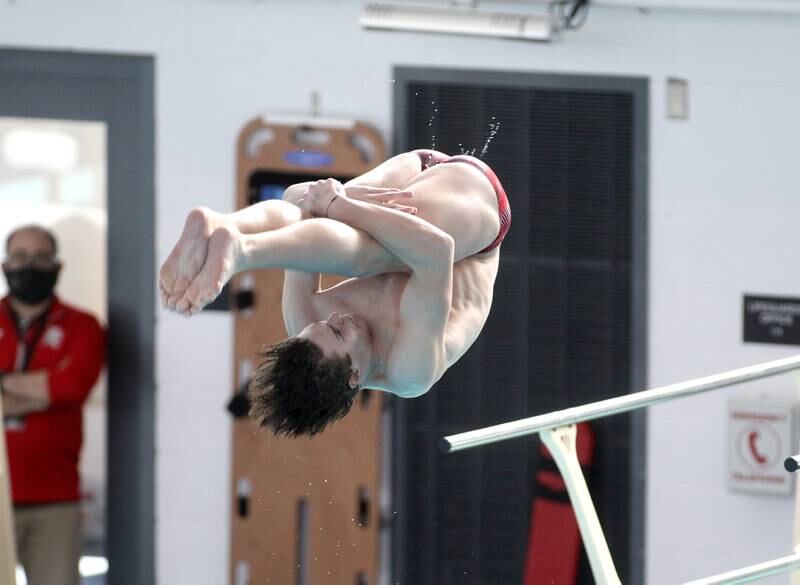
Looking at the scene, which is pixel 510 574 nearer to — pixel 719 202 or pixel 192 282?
pixel 719 202

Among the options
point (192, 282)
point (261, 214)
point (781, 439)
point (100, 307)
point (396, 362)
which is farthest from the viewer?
point (100, 307)

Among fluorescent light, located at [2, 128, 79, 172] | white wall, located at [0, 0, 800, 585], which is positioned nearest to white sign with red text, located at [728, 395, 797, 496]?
white wall, located at [0, 0, 800, 585]

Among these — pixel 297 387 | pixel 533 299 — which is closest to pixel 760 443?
pixel 533 299

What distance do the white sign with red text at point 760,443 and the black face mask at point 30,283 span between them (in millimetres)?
2476

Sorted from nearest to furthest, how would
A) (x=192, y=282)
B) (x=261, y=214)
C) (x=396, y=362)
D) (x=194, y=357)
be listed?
(x=192, y=282) → (x=261, y=214) → (x=396, y=362) → (x=194, y=357)

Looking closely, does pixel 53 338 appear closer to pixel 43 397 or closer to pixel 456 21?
pixel 43 397

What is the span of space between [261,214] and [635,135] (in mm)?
3158

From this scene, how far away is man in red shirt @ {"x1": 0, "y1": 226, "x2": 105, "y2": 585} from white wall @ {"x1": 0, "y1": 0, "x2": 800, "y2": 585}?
0.36 meters

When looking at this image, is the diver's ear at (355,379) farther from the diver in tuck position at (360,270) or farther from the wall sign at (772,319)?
the wall sign at (772,319)

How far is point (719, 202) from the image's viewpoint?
5312mm

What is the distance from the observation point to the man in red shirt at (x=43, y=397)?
17.6 ft

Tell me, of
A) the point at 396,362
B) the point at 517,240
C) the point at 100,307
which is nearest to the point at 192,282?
the point at 396,362

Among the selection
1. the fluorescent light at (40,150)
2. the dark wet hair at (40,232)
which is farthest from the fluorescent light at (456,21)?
the fluorescent light at (40,150)

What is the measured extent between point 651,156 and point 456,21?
33.2 inches
